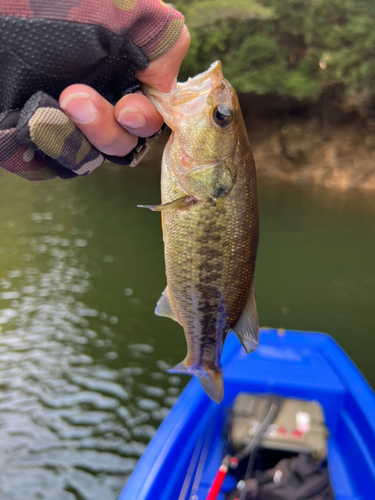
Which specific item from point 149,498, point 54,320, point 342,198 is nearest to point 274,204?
point 342,198

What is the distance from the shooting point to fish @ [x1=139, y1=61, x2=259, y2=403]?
166 centimetres

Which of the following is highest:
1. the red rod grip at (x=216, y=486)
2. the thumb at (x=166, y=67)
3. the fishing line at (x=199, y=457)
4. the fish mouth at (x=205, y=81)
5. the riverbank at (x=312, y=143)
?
the thumb at (x=166, y=67)

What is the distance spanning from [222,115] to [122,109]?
460 mm

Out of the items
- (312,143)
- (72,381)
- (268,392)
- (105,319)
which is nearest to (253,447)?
(268,392)

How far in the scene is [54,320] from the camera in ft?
21.8

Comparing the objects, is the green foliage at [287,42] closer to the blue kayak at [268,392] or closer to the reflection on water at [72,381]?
the reflection on water at [72,381]

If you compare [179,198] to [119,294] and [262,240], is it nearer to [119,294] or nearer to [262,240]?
[119,294]

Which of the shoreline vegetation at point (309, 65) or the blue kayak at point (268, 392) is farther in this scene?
the shoreline vegetation at point (309, 65)

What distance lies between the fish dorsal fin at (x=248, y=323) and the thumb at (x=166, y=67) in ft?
3.38

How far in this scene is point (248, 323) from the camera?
186 cm

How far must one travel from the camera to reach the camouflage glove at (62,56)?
1.23 metres

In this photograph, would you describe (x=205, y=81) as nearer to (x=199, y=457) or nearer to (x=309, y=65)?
(x=199, y=457)

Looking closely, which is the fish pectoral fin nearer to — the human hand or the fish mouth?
the human hand

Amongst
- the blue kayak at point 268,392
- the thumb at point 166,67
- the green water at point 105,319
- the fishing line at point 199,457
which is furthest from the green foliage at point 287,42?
the thumb at point 166,67
